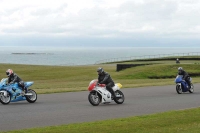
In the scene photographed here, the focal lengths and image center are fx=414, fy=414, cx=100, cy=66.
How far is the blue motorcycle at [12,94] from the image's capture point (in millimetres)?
17922

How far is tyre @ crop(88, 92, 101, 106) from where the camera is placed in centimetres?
1756

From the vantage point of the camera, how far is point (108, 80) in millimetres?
17922

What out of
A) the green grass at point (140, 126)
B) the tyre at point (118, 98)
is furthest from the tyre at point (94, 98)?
the green grass at point (140, 126)

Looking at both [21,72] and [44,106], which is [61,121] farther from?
[21,72]

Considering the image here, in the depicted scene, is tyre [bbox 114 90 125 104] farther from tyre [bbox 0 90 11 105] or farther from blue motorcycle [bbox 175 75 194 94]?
blue motorcycle [bbox 175 75 194 94]

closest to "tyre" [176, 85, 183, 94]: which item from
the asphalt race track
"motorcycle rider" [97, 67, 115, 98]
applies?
the asphalt race track

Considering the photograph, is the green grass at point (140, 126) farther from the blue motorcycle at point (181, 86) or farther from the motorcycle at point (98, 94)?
the blue motorcycle at point (181, 86)

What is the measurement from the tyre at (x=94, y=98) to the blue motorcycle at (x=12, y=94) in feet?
9.28

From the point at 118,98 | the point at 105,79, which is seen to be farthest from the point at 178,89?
the point at 105,79

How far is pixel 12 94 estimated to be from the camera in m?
18.2

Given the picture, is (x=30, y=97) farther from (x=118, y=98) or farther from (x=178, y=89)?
(x=178, y=89)

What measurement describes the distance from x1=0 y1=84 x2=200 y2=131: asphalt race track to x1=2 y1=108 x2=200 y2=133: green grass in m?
1.05

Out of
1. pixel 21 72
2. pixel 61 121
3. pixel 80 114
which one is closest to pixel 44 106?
pixel 80 114

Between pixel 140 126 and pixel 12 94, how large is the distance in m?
8.40
